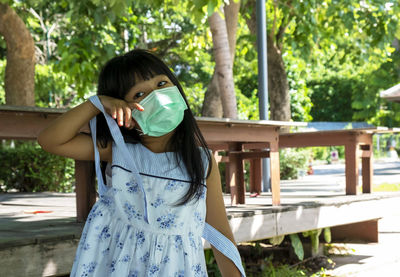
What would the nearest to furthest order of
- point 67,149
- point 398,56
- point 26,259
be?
point 67,149 → point 26,259 → point 398,56

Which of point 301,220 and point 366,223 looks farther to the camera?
point 366,223

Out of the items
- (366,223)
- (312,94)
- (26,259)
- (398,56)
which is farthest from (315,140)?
(312,94)

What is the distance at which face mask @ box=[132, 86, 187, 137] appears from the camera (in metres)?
1.96

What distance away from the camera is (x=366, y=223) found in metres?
7.18

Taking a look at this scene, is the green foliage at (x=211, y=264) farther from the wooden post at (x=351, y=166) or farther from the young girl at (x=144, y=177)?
the young girl at (x=144, y=177)

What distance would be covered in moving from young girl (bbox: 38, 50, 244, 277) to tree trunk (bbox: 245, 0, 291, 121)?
10.3 metres

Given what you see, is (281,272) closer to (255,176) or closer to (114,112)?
(255,176)

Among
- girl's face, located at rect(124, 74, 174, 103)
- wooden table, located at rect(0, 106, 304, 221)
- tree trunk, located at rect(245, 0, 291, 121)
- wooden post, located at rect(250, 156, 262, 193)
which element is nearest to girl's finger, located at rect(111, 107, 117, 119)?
girl's face, located at rect(124, 74, 174, 103)

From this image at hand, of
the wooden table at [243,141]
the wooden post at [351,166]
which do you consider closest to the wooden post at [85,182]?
the wooden table at [243,141]

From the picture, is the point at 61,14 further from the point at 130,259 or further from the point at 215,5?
the point at 130,259

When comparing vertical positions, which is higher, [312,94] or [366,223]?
[312,94]

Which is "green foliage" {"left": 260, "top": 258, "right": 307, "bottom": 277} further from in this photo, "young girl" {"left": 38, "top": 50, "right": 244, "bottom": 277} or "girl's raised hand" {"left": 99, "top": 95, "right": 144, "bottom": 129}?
"girl's raised hand" {"left": 99, "top": 95, "right": 144, "bottom": 129}

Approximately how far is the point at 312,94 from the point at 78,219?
47.1 metres

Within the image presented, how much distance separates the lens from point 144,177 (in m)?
2.08
